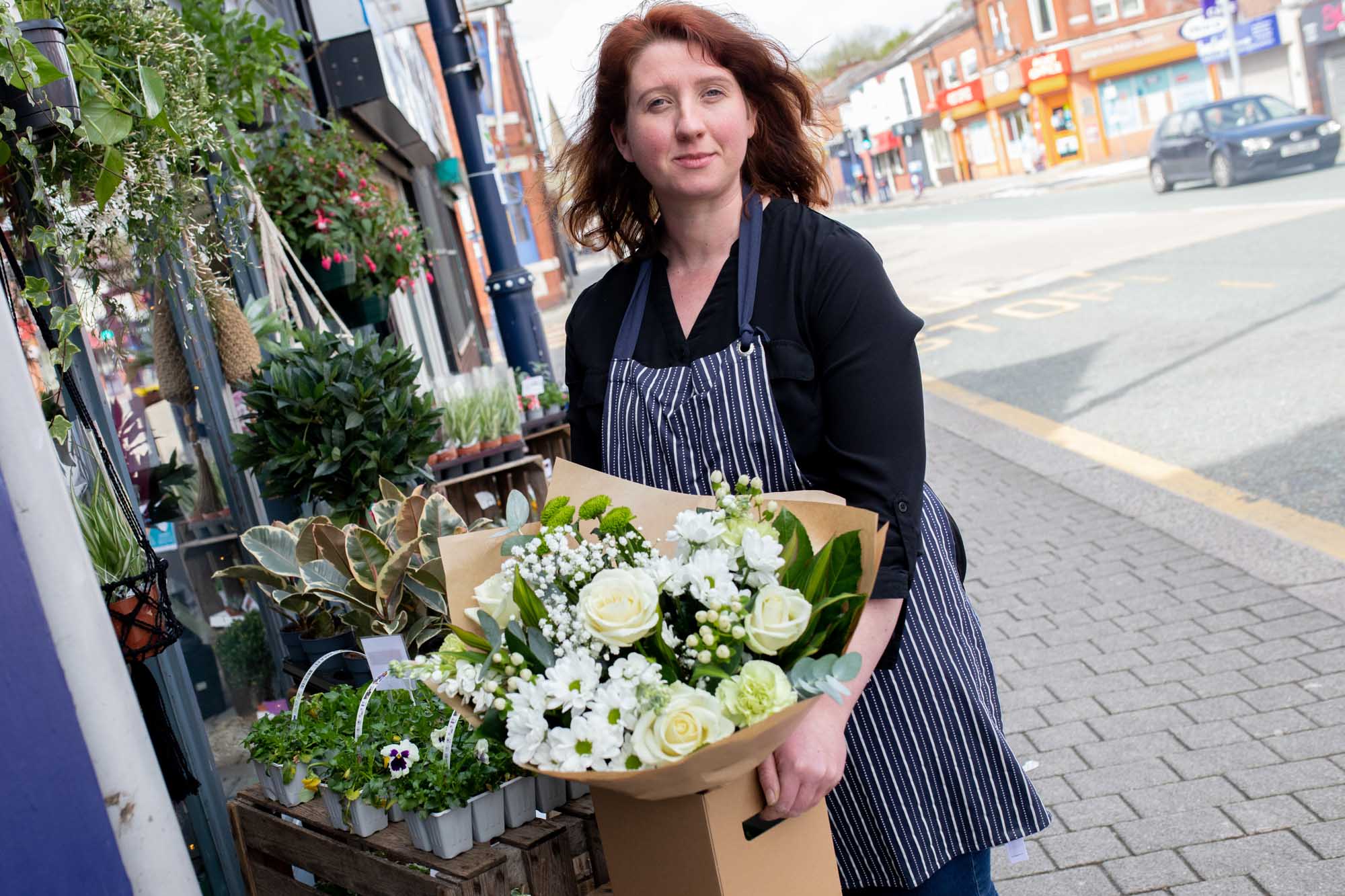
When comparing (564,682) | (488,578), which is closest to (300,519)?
(488,578)

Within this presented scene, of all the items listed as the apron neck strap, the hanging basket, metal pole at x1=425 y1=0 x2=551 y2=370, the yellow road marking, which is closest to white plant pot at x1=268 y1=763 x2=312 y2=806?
the hanging basket

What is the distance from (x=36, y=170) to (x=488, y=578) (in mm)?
1218

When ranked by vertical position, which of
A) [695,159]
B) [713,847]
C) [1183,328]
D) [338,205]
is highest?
[338,205]

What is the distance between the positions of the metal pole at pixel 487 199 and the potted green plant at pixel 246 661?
3.40 meters

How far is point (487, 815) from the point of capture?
209 centimetres

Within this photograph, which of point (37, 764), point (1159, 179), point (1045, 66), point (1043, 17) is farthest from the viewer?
point (1043, 17)

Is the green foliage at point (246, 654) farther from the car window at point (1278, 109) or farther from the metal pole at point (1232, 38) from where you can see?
the metal pole at point (1232, 38)

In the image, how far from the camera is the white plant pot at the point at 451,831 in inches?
80.0

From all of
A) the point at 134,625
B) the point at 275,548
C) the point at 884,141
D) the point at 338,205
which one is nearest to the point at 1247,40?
the point at 884,141

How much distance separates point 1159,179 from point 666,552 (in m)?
23.3

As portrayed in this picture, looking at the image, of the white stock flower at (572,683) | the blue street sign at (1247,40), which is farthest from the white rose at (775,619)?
the blue street sign at (1247,40)

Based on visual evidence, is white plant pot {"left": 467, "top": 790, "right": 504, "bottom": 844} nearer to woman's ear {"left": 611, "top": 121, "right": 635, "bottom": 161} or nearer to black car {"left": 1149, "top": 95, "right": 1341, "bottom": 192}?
woman's ear {"left": 611, "top": 121, "right": 635, "bottom": 161}

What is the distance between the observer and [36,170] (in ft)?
7.37

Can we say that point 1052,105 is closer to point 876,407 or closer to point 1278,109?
point 1278,109
